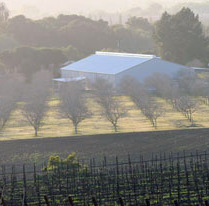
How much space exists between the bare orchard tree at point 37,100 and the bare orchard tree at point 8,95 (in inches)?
16.8

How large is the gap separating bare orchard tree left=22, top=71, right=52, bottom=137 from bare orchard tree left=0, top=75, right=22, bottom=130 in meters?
Result: 0.43

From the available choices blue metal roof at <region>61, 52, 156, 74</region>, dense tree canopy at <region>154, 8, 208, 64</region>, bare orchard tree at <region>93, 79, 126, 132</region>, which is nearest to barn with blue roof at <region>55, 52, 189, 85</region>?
blue metal roof at <region>61, 52, 156, 74</region>

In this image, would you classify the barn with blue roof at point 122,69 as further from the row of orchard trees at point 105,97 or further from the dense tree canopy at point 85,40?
the dense tree canopy at point 85,40

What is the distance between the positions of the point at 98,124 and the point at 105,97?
6.46 feet

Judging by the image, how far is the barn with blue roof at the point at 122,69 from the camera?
26119 millimetres

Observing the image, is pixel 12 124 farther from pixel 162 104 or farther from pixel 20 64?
pixel 20 64

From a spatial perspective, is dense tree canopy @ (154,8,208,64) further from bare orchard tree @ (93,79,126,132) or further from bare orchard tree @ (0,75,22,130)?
bare orchard tree @ (93,79,126,132)

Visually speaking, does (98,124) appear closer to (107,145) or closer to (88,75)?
(107,145)

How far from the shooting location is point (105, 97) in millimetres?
19625

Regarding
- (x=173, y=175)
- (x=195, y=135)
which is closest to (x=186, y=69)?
(x=195, y=135)

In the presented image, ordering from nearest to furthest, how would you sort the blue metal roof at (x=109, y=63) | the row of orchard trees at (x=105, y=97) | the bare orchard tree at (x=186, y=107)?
the row of orchard trees at (x=105, y=97) → the bare orchard tree at (x=186, y=107) → the blue metal roof at (x=109, y=63)

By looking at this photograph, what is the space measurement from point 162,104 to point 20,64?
13123 millimetres

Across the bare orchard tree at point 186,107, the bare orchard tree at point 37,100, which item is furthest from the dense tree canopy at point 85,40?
the bare orchard tree at point 186,107

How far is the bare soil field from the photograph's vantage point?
494 inches
